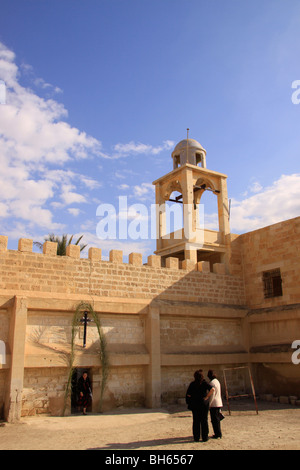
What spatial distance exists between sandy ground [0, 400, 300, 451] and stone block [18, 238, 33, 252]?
4247 mm

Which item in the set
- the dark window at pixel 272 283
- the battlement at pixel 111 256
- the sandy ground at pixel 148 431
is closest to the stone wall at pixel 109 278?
the battlement at pixel 111 256

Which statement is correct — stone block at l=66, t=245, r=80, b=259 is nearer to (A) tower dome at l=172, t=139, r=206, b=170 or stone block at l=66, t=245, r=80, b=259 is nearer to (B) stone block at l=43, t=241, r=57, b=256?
(B) stone block at l=43, t=241, r=57, b=256

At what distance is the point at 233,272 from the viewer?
49.8 ft

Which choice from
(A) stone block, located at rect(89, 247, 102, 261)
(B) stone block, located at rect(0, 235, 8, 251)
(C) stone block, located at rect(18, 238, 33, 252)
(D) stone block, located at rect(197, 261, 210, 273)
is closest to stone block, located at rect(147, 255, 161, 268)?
(D) stone block, located at rect(197, 261, 210, 273)

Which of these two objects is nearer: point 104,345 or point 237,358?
point 104,345

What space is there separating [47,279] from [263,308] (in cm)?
770

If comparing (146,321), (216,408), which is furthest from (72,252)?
(216,408)

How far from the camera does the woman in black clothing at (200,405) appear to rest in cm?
736

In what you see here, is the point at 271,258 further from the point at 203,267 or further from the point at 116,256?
the point at 116,256

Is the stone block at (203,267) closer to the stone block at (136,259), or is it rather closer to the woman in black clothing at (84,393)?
the stone block at (136,259)

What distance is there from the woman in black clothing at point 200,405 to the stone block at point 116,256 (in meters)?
5.55

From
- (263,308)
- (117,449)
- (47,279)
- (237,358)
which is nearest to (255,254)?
(263,308)

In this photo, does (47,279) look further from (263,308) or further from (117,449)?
(263,308)

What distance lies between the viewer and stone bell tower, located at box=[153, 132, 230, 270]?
15344mm
